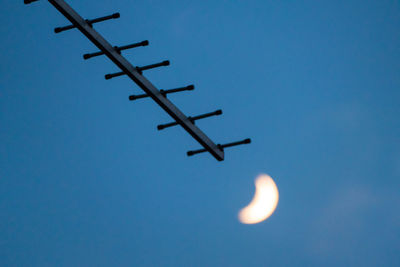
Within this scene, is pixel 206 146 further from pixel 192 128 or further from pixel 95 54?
pixel 95 54

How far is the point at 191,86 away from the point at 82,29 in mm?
2170

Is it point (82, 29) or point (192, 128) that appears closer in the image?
point (82, 29)

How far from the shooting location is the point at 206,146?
896 cm

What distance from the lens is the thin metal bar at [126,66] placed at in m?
7.71

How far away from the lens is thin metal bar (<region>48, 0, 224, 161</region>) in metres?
7.71

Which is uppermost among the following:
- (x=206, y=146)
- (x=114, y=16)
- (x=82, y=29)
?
(x=114, y=16)

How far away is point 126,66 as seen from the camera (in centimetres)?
821

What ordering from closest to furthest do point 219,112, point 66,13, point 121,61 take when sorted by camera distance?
point 66,13
point 121,61
point 219,112

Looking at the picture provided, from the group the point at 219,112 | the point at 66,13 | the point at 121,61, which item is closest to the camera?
the point at 66,13

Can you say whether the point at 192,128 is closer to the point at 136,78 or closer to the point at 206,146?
the point at 206,146

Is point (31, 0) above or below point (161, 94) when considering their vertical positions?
above

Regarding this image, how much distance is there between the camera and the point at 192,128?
8664 millimetres

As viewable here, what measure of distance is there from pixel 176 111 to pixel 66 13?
2.49 meters

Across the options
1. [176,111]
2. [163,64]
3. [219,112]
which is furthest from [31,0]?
[219,112]
